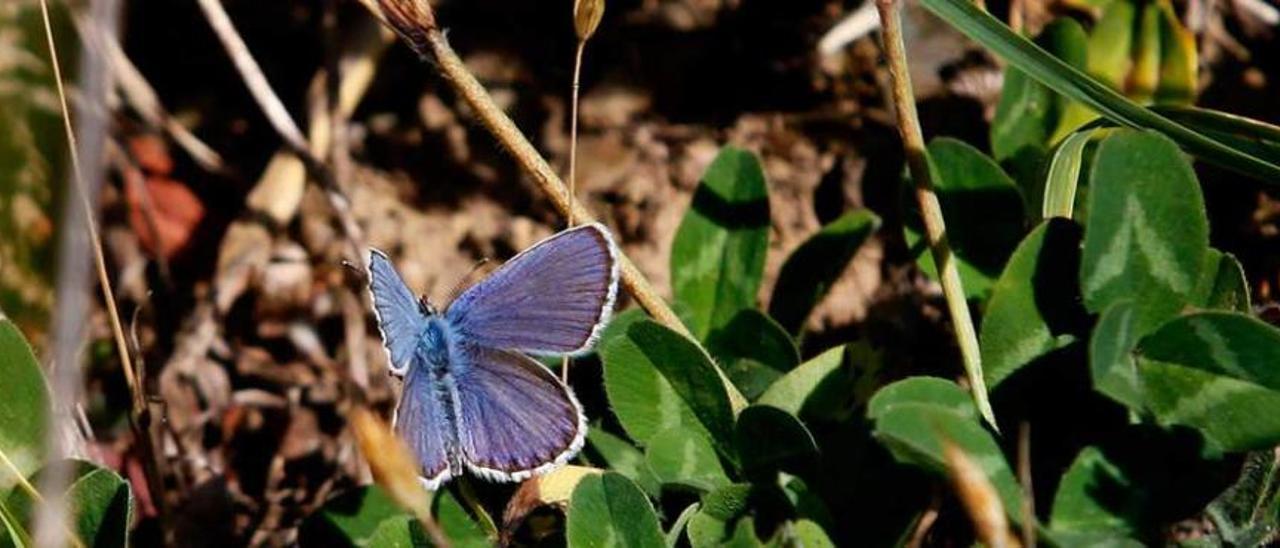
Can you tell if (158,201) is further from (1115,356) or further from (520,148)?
(1115,356)

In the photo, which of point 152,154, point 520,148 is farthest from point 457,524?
point 152,154

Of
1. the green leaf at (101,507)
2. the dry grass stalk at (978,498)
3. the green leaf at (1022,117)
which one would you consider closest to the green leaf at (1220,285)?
the green leaf at (1022,117)

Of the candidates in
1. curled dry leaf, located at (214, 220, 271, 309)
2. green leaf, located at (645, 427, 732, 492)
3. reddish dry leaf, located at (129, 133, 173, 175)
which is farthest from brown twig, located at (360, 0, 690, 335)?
reddish dry leaf, located at (129, 133, 173, 175)

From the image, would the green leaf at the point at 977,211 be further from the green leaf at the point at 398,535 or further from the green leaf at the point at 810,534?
the green leaf at the point at 398,535

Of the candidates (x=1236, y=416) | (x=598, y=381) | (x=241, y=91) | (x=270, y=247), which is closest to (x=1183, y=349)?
(x=1236, y=416)

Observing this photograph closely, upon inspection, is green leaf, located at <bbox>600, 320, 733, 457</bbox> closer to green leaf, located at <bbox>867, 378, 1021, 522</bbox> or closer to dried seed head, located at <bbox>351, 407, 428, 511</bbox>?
green leaf, located at <bbox>867, 378, 1021, 522</bbox>

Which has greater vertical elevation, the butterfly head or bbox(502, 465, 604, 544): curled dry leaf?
the butterfly head
